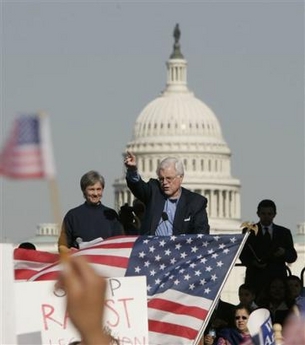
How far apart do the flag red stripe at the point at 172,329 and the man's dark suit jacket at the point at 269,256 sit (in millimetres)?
3572

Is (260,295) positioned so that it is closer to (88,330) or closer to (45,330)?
(45,330)

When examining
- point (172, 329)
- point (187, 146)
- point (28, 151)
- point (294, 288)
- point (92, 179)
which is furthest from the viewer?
point (187, 146)

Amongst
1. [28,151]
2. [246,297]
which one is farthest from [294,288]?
[28,151]

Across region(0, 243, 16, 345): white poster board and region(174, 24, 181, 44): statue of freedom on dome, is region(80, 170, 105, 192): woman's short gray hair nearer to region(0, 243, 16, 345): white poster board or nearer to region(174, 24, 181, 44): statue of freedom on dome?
region(0, 243, 16, 345): white poster board

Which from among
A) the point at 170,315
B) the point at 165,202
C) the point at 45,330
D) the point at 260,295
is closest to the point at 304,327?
the point at 45,330

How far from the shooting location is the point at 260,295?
A: 10805mm

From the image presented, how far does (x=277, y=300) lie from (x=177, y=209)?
1.63 m

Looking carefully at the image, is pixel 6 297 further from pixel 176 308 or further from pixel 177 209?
pixel 177 209

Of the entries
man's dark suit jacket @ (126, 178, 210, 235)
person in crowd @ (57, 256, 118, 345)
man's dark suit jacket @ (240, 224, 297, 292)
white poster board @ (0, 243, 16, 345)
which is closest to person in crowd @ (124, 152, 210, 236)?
man's dark suit jacket @ (126, 178, 210, 235)

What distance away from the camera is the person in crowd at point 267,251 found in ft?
37.0

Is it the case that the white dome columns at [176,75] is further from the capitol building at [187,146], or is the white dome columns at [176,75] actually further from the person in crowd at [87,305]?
the person in crowd at [87,305]

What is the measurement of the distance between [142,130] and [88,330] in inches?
6071

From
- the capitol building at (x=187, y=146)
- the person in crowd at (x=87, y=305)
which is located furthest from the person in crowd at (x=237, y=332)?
the capitol building at (x=187, y=146)

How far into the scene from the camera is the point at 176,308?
7.88 metres
